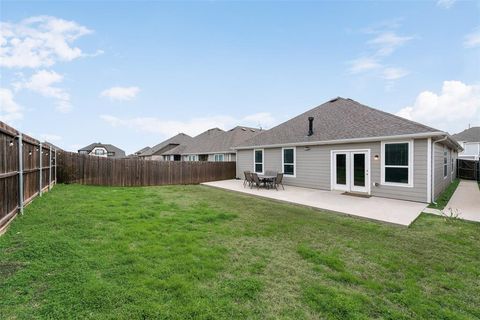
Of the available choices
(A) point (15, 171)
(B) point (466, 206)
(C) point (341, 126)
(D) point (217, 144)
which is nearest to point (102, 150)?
(D) point (217, 144)

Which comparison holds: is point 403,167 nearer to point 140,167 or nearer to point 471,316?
point 471,316

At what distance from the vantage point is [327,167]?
10.8m

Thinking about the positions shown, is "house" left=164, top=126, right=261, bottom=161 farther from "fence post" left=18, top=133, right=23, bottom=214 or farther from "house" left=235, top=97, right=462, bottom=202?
"fence post" left=18, top=133, right=23, bottom=214

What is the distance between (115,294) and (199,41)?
14.1 m

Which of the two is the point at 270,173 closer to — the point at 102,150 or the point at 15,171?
the point at 15,171

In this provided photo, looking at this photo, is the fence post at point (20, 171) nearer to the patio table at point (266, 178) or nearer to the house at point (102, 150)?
the patio table at point (266, 178)

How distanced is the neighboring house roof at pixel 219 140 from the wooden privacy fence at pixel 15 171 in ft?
49.3

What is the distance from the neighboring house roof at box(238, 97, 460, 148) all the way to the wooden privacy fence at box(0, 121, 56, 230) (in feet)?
34.5

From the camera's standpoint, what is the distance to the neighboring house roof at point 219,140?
22655 mm

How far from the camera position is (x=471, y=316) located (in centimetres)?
245

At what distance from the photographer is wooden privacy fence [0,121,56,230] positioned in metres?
4.27

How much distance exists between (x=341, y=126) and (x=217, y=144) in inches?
580

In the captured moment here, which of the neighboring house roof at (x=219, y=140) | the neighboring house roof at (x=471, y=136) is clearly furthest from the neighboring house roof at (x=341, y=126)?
the neighboring house roof at (x=471, y=136)

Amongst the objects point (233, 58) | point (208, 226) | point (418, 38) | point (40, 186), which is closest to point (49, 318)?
point (208, 226)
